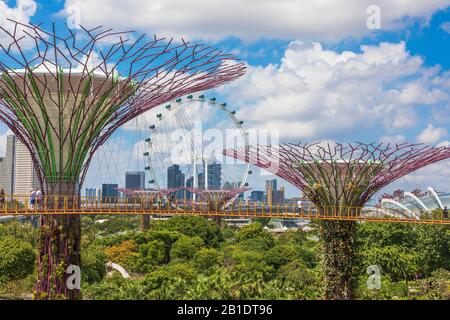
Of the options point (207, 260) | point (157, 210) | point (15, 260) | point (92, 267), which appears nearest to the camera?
point (157, 210)

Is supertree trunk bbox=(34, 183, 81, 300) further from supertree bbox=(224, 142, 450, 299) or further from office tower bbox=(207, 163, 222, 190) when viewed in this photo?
office tower bbox=(207, 163, 222, 190)

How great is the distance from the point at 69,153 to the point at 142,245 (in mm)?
25653

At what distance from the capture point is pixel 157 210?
20.9m

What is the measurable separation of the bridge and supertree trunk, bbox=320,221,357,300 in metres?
0.58

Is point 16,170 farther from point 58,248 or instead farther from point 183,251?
point 58,248

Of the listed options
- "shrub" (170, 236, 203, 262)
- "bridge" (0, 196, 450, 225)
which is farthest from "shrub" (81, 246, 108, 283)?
"bridge" (0, 196, 450, 225)

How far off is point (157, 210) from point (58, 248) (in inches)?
146

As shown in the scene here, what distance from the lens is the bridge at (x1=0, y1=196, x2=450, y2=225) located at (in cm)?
1966

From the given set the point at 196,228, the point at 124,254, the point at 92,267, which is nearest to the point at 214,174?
the point at 196,228

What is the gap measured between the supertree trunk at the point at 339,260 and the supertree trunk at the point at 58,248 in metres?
9.70

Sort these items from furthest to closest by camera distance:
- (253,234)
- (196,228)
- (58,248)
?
(196,228)
(253,234)
(58,248)

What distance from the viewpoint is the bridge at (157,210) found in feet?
64.5

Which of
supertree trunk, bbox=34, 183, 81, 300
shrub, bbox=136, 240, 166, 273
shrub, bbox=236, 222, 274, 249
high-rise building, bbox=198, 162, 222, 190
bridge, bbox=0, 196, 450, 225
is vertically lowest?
shrub, bbox=136, 240, 166, 273
